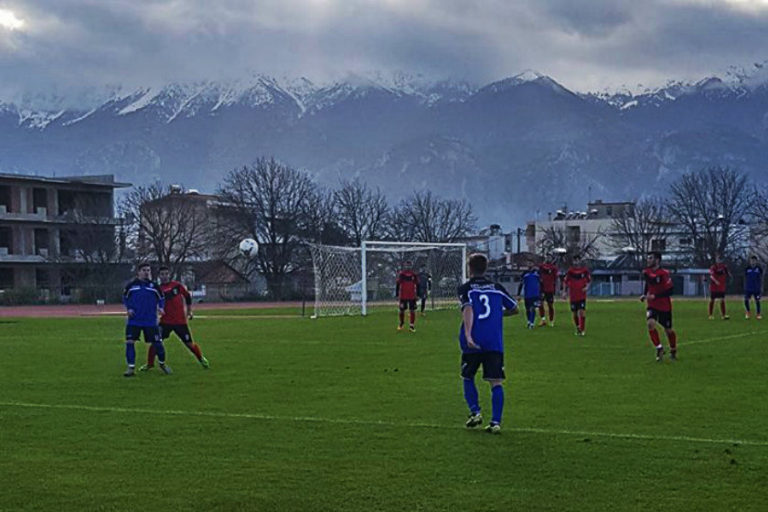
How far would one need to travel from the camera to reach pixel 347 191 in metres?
101

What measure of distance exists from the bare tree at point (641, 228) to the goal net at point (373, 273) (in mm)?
50344

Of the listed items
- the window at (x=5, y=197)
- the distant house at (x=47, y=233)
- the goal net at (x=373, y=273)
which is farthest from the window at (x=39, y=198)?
the goal net at (x=373, y=273)

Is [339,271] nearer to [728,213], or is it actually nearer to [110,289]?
[110,289]

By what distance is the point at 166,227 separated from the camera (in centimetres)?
8444

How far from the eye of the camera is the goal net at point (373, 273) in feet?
145

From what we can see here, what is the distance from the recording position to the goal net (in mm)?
44344

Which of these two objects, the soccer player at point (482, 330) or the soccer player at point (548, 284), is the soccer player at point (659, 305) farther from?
the soccer player at point (548, 284)

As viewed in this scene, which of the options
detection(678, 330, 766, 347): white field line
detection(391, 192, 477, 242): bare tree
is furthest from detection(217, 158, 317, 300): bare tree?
detection(678, 330, 766, 347): white field line

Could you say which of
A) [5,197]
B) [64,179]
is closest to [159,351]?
[5,197]

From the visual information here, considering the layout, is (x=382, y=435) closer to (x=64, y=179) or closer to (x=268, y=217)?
(x=268, y=217)

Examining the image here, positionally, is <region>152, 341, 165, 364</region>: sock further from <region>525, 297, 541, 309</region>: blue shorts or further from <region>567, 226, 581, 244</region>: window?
<region>567, 226, 581, 244</region>: window

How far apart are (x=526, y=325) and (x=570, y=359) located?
39.6 feet

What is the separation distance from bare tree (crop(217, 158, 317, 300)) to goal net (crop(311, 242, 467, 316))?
2757 centimetres

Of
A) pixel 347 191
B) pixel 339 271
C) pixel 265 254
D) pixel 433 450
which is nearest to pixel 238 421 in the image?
pixel 433 450
